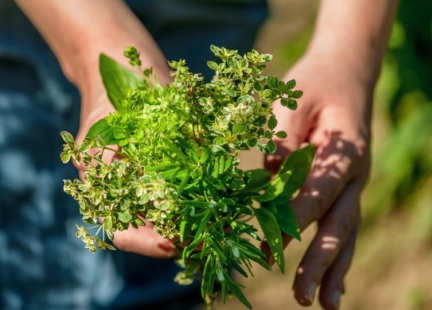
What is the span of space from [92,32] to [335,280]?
65cm

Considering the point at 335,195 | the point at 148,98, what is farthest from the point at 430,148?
the point at 148,98

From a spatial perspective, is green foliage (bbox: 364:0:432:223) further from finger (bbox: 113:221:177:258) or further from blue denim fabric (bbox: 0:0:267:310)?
finger (bbox: 113:221:177:258)

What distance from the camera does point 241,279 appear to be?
255 centimetres

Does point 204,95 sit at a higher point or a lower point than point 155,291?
higher

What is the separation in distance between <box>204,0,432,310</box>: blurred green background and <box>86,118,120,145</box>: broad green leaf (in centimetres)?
181

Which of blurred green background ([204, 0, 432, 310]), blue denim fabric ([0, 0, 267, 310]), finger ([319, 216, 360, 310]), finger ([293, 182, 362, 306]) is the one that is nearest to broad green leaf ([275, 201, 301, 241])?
finger ([293, 182, 362, 306])

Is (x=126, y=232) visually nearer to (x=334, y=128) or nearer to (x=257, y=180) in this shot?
(x=257, y=180)

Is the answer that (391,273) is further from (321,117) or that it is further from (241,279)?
(321,117)

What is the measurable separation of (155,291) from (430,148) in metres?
1.42

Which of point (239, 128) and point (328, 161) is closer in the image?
point (239, 128)

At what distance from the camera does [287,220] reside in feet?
3.24

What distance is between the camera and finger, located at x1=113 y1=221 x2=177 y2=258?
1.05m

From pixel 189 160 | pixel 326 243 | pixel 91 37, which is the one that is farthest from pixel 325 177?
pixel 91 37

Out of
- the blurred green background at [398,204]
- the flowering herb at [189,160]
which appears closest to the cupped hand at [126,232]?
the flowering herb at [189,160]
